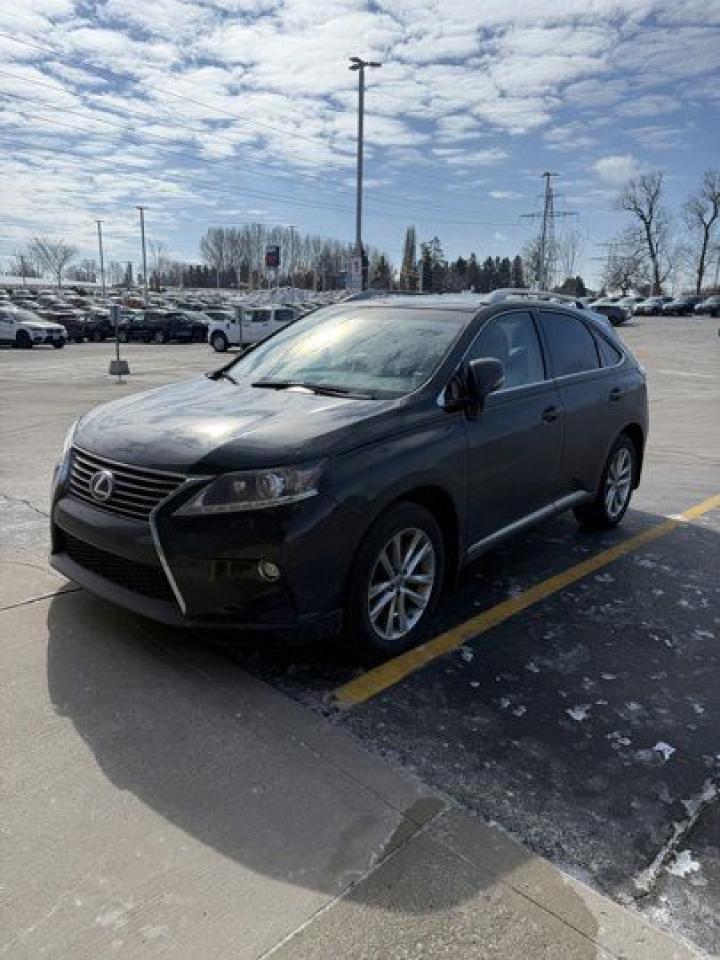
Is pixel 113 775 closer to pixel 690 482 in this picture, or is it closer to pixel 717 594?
pixel 717 594

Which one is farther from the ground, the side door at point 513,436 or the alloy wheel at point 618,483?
the side door at point 513,436

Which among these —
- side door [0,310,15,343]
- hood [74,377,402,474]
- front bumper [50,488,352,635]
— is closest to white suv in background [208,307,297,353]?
side door [0,310,15,343]

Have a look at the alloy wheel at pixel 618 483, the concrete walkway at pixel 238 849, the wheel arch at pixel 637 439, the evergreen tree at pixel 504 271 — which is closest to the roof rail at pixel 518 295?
the wheel arch at pixel 637 439

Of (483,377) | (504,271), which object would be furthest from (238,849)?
(504,271)

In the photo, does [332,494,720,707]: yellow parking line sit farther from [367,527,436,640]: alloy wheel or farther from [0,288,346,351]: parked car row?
[0,288,346,351]: parked car row

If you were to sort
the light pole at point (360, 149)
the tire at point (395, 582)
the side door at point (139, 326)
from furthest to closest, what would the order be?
the side door at point (139, 326) < the light pole at point (360, 149) < the tire at point (395, 582)

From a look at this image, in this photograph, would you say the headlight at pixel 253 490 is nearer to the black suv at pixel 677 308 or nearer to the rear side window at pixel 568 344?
the rear side window at pixel 568 344

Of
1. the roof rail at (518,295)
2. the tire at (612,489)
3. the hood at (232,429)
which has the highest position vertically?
the roof rail at (518,295)

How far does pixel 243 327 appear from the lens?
110ft

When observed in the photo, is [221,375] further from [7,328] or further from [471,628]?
[7,328]

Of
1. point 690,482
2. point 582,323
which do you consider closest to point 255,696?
point 582,323

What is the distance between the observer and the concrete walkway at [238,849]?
2092mm

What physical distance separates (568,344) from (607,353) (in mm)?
667

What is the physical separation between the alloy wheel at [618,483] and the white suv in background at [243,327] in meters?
28.5
